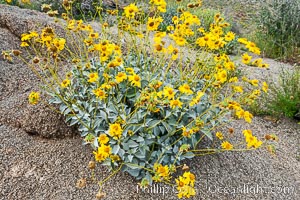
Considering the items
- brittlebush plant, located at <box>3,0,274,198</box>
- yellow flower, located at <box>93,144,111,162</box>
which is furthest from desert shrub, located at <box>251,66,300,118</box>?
yellow flower, located at <box>93,144,111,162</box>

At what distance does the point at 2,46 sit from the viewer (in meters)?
3.65

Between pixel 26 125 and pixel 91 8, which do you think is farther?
pixel 91 8

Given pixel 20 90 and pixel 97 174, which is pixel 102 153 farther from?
pixel 20 90

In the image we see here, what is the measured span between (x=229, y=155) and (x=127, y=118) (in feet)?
2.95

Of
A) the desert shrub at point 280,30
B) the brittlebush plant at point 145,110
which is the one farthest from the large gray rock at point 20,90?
the desert shrub at point 280,30

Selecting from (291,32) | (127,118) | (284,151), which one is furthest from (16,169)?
(291,32)

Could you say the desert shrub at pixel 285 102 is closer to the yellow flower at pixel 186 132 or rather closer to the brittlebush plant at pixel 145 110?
the brittlebush plant at pixel 145 110

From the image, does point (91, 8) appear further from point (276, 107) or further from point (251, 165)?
point (251, 165)

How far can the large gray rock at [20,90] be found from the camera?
266 cm

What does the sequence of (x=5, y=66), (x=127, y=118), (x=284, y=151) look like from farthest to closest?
(x=5, y=66) < (x=284, y=151) < (x=127, y=118)

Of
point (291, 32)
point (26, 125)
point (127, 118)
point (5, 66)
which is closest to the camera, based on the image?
point (127, 118)

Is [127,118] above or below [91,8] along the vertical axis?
above

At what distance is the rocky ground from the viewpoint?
7.38 feet

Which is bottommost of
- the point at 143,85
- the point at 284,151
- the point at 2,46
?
the point at 284,151
